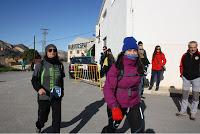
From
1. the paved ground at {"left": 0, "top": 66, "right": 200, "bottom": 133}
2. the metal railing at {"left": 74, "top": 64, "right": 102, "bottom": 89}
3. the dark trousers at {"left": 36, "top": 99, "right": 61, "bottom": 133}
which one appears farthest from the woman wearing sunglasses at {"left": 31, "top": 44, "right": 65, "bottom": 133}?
the metal railing at {"left": 74, "top": 64, "right": 102, "bottom": 89}

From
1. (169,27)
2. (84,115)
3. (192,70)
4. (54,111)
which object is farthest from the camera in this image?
(169,27)

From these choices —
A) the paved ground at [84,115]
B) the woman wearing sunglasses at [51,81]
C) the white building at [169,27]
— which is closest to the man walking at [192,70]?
the paved ground at [84,115]

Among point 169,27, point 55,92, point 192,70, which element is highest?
point 169,27

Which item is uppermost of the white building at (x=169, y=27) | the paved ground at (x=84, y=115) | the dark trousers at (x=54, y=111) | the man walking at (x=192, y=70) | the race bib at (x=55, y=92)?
the white building at (x=169, y=27)

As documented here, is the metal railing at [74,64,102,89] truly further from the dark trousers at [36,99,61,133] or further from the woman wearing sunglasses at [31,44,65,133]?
the woman wearing sunglasses at [31,44,65,133]

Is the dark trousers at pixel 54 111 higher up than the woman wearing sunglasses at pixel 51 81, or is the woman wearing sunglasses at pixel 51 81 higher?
the woman wearing sunglasses at pixel 51 81

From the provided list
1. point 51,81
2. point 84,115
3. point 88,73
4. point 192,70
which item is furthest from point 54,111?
point 88,73

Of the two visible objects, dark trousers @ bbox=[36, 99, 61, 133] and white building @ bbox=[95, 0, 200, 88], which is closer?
dark trousers @ bbox=[36, 99, 61, 133]

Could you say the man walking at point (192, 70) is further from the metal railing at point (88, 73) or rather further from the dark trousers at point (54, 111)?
the metal railing at point (88, 73)

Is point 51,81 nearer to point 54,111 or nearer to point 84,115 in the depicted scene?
point 54,111

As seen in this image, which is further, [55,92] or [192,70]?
[192,70]

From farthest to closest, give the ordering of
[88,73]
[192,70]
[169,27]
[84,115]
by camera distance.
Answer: [88,73] < [169,27] < [84,115] < [192,70]

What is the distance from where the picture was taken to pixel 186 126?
6.92 m

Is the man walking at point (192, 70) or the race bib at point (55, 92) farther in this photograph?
the man walking at point (192, 70)
